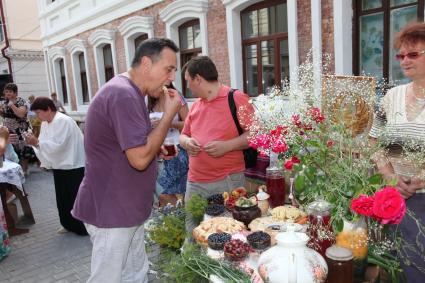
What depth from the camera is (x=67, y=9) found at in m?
12.6

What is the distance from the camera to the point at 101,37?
35.7 ft

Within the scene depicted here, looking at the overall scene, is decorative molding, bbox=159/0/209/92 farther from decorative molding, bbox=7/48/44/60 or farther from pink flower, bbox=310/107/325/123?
decorative molding, bbox=7/48/44/60

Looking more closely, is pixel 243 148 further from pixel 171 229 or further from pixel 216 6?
pixel 216 6

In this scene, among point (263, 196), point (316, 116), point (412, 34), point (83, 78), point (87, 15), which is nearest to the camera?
point (316, 116)

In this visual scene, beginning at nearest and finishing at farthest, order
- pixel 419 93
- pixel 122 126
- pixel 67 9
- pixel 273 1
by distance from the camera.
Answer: pixel 122 126
pixel 419 93
pixel 273 1
pixel 67 9

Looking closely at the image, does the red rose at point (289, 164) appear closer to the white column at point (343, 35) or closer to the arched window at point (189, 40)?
the white column at point (343, 35)

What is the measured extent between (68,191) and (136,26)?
19.0 feet

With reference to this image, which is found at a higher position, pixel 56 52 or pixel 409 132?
pixel 56 52

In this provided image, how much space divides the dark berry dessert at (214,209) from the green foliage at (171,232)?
0.73 meters

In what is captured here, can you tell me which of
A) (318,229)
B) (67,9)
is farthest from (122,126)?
(67,9)

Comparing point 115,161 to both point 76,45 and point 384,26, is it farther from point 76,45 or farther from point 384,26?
point 76,45

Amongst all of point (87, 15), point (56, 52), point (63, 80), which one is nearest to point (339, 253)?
point (87, 15)

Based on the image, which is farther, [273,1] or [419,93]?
[273,1]

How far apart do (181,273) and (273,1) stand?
5748 millimetres
